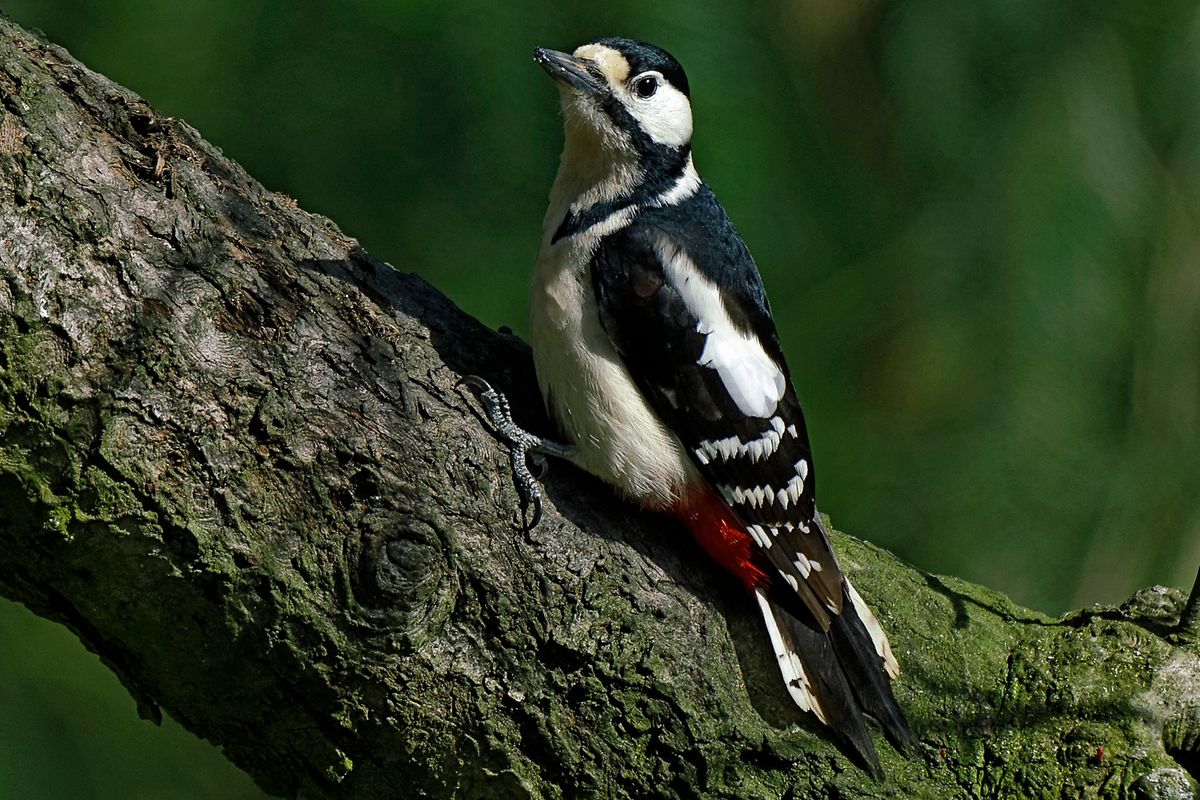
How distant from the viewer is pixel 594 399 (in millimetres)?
2234

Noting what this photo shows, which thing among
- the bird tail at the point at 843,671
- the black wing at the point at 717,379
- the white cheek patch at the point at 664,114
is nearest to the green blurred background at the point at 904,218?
the white cheek patch at the point at 664,114

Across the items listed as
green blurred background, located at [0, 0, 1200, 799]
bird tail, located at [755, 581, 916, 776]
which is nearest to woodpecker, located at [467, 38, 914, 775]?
bird tail, located at [755, 581, 916, 776]

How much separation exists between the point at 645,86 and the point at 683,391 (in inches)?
28.3

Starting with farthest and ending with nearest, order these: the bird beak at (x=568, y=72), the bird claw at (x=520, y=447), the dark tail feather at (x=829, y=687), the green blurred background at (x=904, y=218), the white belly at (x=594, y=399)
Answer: the green blurred background at (x=904, y=218) < the bird beak at (x=568, y=72) < the white belly at (x=594, y=399) < the dark tail feather at (x=829, y=687) < the bird claw at (x=520, y=447)

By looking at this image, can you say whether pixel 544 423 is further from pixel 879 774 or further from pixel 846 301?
pixel 846 301

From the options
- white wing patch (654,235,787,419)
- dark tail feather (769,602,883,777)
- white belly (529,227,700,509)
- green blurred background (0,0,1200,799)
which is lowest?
dark tail feather (769,602,883,777)

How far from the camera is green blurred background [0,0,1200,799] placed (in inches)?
142

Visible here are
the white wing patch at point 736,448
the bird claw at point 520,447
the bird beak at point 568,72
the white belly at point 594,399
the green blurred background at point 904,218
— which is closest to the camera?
the bird claw at point 520,447

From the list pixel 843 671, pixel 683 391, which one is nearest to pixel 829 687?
pixel 843 671

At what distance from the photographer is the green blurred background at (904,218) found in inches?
142

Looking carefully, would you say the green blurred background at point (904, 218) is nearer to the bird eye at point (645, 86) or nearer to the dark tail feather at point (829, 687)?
the bird eye at point (645, 86)

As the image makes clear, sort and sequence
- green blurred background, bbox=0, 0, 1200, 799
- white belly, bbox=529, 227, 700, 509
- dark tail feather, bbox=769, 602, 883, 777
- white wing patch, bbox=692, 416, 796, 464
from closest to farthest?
1. dark tail feather, bbox=769, 602, 883, 777
2. white belly, bbox=529, 227, 700, 509
3. white wing patch, bbox=692, 416, 796, 464
4. green blurred background, bbox=0, 0, 1200, 799

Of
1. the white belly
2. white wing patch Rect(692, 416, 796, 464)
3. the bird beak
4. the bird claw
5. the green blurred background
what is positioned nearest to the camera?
the bird claw

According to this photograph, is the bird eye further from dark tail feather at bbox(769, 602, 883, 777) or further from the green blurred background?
dark tail feather at bbox(769, 602, 883, 777)
